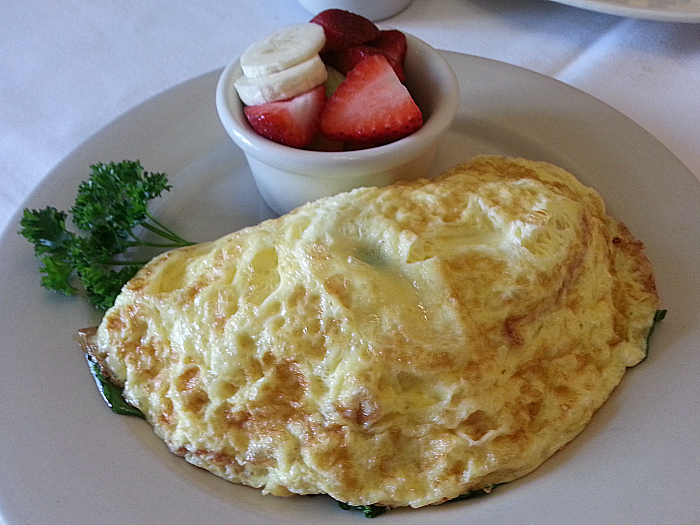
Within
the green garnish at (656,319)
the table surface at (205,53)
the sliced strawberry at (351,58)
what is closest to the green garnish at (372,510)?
the green garnish at (656,319)

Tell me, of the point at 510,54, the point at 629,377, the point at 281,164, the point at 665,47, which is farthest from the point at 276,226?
the point at 665,47

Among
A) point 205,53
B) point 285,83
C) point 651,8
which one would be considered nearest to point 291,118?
point 285,83

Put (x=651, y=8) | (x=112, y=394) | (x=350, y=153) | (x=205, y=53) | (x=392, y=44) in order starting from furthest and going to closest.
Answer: (x=205, y=53) → (x=651, y=8) → (x=392, y=44) → (x=350, y=153) → (x=112, y=394)

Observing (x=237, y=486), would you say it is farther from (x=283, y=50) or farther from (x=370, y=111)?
(x=283, y=50)

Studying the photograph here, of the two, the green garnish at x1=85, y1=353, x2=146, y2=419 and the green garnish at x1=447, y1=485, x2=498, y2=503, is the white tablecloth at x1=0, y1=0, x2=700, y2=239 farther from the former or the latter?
the green garnish at x1=447, y1=485, x2=498, y2=503

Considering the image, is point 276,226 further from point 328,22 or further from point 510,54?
point 510,54

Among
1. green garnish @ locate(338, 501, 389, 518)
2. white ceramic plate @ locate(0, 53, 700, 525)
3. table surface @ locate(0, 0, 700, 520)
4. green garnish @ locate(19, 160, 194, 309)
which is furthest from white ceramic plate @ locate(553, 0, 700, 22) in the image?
green garnish @ locate(338, 501, 389, 518)
